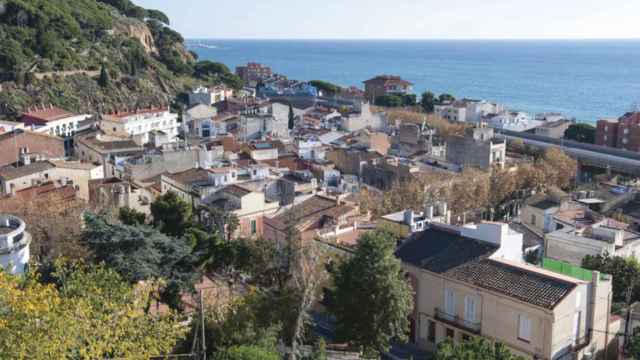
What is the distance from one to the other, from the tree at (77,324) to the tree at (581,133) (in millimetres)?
61418

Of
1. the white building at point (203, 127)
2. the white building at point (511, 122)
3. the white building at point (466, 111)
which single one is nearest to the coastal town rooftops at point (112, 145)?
the white building at point (203, 127)

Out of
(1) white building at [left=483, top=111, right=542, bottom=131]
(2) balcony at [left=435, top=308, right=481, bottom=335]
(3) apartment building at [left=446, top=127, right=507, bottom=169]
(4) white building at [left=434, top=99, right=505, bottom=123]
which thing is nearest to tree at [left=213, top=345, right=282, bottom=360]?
(2) balcony at [left=435, top=308, right=481, bottom=335]

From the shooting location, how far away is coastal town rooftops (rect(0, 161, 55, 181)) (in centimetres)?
3357

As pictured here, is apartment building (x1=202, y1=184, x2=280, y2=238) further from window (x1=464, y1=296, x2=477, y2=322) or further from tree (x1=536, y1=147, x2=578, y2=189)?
tree (x1=536, y1=147, x2=578, y2=189)

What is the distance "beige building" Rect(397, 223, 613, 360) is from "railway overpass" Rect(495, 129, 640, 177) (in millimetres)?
36262

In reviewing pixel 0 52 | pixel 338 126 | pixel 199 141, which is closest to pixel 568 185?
pixel 338 126

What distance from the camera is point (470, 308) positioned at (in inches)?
711

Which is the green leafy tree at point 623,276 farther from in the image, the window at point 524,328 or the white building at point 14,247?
the white building at point 14,247

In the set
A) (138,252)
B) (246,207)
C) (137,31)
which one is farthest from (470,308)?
(137,31)

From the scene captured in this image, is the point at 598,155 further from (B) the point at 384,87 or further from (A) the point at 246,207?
(B) the point at 384,87

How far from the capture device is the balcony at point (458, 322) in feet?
58.1

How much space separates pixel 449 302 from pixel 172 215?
13.0 meters

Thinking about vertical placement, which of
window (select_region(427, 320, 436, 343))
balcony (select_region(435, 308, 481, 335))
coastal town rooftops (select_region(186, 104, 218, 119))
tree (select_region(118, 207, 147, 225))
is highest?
coastal town rooftops (select_region(186, 104, 218, 119))

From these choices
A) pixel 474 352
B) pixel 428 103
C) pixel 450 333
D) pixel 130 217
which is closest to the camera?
pixel 474 352
